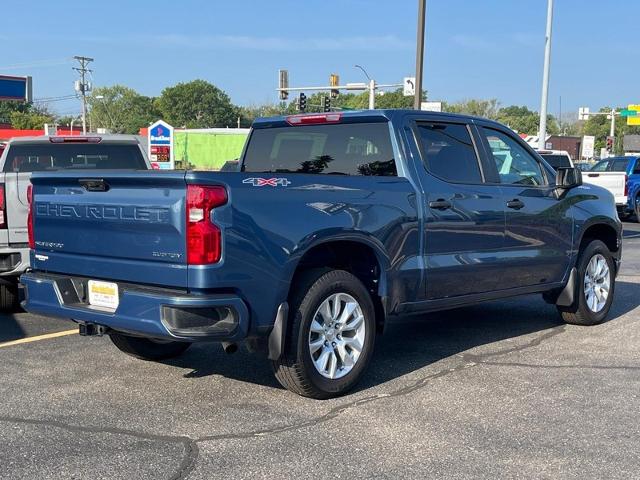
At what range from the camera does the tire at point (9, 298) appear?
25.6ft

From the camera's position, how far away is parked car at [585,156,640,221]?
20.8m

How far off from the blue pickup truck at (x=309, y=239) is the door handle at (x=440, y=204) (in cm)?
1

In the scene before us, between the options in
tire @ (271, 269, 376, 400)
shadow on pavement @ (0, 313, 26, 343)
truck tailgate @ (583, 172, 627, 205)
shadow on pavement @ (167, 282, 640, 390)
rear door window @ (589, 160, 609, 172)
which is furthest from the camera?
rear door window @ (589, 160, 609, 172)

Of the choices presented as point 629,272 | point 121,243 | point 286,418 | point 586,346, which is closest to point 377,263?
point 286,418

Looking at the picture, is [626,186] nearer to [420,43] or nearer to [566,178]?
[420,43]

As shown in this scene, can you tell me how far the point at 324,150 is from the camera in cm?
615

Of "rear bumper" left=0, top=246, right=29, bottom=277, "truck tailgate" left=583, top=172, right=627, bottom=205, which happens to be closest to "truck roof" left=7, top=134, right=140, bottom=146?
"rear bumper" left=0, top=246, right=29, bottom=277

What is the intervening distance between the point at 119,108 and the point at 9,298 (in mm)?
129425

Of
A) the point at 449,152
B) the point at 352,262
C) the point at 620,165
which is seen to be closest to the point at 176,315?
the point at 352,262

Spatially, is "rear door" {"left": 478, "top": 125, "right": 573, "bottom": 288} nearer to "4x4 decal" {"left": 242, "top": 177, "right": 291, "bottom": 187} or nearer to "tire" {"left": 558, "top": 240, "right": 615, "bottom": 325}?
"tire" {"left": 558, "top": 240, "right": 615, "bottom": 325}

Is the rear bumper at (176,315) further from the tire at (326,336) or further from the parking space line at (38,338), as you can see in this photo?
the parking space line at (38,338)

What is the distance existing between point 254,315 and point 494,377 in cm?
209

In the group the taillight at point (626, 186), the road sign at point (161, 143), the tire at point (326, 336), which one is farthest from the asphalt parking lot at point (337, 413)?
the taillight at point (626, 186)

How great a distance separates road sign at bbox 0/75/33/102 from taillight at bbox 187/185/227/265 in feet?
114
